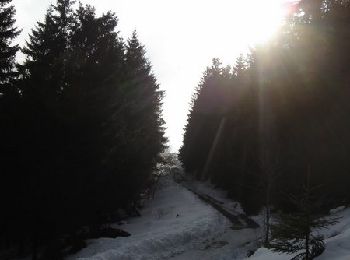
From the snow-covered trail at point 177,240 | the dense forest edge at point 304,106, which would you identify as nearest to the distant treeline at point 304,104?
the dense forest edge at point 304,106

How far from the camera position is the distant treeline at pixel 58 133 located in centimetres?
2328

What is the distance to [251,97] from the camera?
110ft

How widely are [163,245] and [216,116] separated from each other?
1590 inches

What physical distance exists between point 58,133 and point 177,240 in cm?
956

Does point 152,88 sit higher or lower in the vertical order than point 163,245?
higher

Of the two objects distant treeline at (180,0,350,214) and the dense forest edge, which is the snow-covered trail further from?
distant treeline at (180,0,350,214)

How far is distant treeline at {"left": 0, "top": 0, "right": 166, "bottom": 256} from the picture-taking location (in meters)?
23.3

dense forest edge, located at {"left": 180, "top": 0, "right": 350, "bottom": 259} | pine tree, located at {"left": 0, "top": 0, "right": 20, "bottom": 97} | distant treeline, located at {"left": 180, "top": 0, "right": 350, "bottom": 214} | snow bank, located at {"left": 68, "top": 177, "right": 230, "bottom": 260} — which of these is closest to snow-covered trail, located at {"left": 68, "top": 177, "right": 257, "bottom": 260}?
snow bank, located at {"left": 68, "top": 177, "right": 230, "bottom": 260}

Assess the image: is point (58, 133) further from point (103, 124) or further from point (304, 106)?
point (304, 106)

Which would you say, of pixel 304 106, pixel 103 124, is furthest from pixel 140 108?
pixel 304 106

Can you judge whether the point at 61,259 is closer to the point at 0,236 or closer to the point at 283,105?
the point at 0,236

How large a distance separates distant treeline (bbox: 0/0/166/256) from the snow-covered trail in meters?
2.64

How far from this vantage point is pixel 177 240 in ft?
89.5

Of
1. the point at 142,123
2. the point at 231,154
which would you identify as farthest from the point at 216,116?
the point at 142,123
